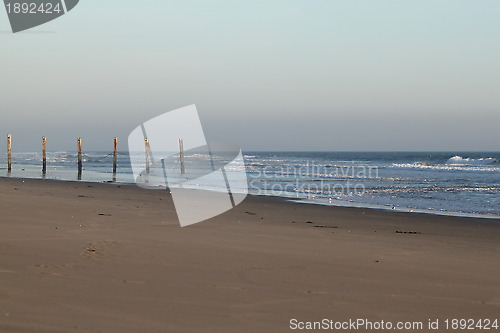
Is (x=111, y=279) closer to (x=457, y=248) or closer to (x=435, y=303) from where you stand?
(x=435, y=303)

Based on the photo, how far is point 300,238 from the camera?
8.01 metres

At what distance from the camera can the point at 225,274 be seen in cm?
532

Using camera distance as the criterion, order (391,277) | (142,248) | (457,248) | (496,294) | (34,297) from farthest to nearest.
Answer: (457,248), (142,248), (391,277), (496,294), (34,297)

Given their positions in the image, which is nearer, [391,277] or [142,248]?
[391,277]

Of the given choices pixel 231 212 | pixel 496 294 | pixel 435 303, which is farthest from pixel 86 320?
pixel 231 212

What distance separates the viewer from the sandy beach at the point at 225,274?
4.00 meters

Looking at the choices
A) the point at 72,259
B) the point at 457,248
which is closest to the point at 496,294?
the point at 457,248

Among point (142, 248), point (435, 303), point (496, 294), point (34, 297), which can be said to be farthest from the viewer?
point (142, 248)

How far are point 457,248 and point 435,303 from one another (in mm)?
3328

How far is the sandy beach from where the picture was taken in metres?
4.00

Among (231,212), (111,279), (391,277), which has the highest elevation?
(111,279)

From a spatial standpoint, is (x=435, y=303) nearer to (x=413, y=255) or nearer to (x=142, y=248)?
(x=413, y=255)

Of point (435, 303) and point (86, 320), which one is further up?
point (86, 320)

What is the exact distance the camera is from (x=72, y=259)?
5.65 m
